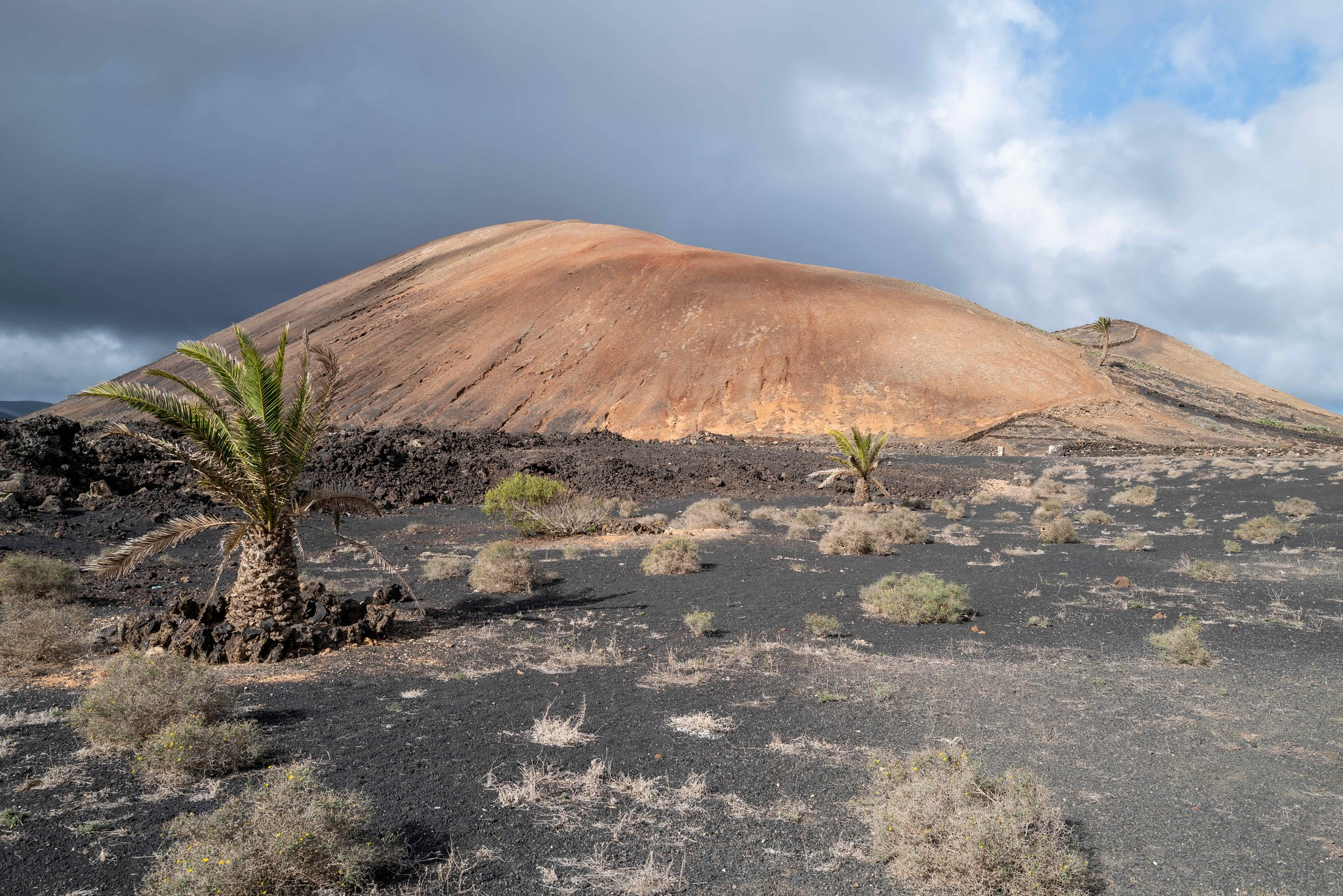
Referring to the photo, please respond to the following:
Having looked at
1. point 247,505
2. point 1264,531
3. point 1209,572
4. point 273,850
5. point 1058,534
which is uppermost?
point 247,505

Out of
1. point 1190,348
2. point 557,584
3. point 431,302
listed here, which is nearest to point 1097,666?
point 557,584

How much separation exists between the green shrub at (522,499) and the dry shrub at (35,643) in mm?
8686

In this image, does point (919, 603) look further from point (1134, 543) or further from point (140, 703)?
point (140, 703)

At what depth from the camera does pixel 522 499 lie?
1611 cm

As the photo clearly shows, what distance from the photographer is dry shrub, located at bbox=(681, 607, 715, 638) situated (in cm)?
844

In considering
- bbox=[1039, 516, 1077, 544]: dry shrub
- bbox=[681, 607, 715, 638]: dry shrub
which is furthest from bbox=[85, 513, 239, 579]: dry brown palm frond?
bbox=[1039, 516, 1077, 544]: dry shrub

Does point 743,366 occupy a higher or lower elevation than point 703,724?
higher

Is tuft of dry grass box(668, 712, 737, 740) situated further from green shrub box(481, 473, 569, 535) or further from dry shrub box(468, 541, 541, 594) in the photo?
green shrub box(481, 473, 569, 535)

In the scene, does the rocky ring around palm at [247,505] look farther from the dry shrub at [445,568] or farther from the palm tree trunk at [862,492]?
the palm tree trunk at [862,492]

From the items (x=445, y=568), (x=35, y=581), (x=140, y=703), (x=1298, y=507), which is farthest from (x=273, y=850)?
(x=1298, y=507)

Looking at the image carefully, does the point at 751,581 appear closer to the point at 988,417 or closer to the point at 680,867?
the point at 680,867

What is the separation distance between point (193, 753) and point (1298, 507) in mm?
22138

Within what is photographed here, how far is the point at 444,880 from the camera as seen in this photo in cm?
358

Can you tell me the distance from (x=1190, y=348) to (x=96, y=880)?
95.0m
